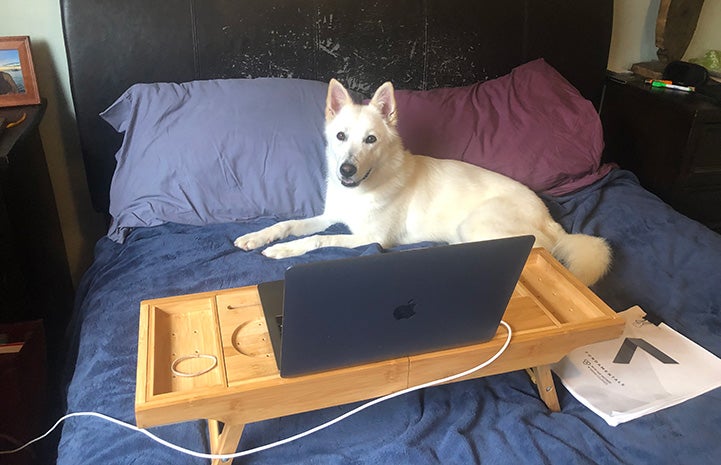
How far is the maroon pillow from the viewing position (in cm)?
226

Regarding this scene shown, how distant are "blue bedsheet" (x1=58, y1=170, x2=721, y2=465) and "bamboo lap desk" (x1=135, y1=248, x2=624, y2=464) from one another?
0.10m

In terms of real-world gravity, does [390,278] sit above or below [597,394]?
above

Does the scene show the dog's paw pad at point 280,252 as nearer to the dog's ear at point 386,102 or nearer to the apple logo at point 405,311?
the dog's ear at point 386,102

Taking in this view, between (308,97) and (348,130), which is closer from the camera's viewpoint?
(348,130)

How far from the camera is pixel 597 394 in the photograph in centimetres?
130

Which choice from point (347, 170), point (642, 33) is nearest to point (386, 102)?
point (347, 170)

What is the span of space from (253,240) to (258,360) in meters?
0.85

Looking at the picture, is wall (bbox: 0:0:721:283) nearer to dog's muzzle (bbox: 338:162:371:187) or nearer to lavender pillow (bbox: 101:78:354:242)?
lavender pillow (bbox: 101:78:354:242)

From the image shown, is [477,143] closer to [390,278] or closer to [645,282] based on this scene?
[645,282]

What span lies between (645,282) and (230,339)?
51.7 inches

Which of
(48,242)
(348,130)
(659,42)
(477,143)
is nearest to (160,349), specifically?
(348,130)

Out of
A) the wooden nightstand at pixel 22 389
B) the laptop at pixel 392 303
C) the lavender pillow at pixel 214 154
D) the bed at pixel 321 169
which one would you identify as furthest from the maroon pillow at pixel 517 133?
the wooden nightstand at pixel 22 389

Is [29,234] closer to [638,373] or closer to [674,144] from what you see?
[638,373]

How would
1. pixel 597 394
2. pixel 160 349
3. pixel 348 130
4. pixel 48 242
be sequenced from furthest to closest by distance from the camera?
pixel 48 242
pixel 348 130
pixel 597 394
pixel 160 349
